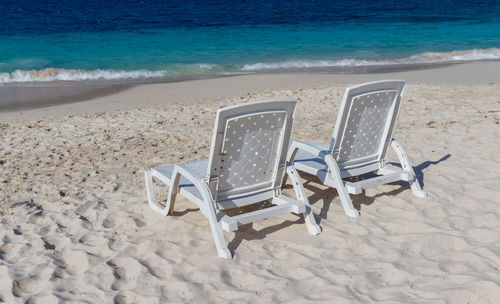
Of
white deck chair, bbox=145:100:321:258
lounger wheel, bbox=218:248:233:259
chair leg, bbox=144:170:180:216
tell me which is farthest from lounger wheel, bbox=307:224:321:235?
chair leg, bbox=144:170:180:216

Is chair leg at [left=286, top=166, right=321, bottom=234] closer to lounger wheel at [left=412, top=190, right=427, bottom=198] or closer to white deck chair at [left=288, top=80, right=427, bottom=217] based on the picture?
white deck chair at [left=288, top=80, right=427, bottom=217]

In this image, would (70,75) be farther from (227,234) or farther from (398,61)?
(227,234)

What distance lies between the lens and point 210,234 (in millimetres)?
4340

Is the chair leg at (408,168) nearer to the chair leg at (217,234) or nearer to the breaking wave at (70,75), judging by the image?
the chair leg at (217,234)

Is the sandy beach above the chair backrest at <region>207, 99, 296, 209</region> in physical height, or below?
below

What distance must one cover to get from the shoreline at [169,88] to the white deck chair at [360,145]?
6460mm

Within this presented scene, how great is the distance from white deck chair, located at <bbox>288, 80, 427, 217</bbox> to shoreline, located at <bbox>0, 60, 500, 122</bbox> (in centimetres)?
646

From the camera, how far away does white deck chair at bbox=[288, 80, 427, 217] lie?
4.58 m

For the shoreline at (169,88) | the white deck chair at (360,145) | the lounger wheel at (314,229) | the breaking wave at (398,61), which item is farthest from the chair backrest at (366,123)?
the breaking wave at (398,61)

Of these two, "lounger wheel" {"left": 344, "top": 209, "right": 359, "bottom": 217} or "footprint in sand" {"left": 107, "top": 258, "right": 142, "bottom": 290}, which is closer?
"footprint in sand" {"left": 107, "top": 258, "right": 142, "bottom": 290}

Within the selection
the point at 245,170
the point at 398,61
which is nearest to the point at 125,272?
the point at 245,170

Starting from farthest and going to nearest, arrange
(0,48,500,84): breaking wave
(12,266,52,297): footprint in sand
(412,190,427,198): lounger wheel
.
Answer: (0,48,500,84): breaking wave → (412,190,427,198): lounger wheel → (12,266,52,297): footprint in sand

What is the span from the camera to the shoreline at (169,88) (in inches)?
421

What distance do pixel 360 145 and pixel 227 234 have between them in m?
1.50
